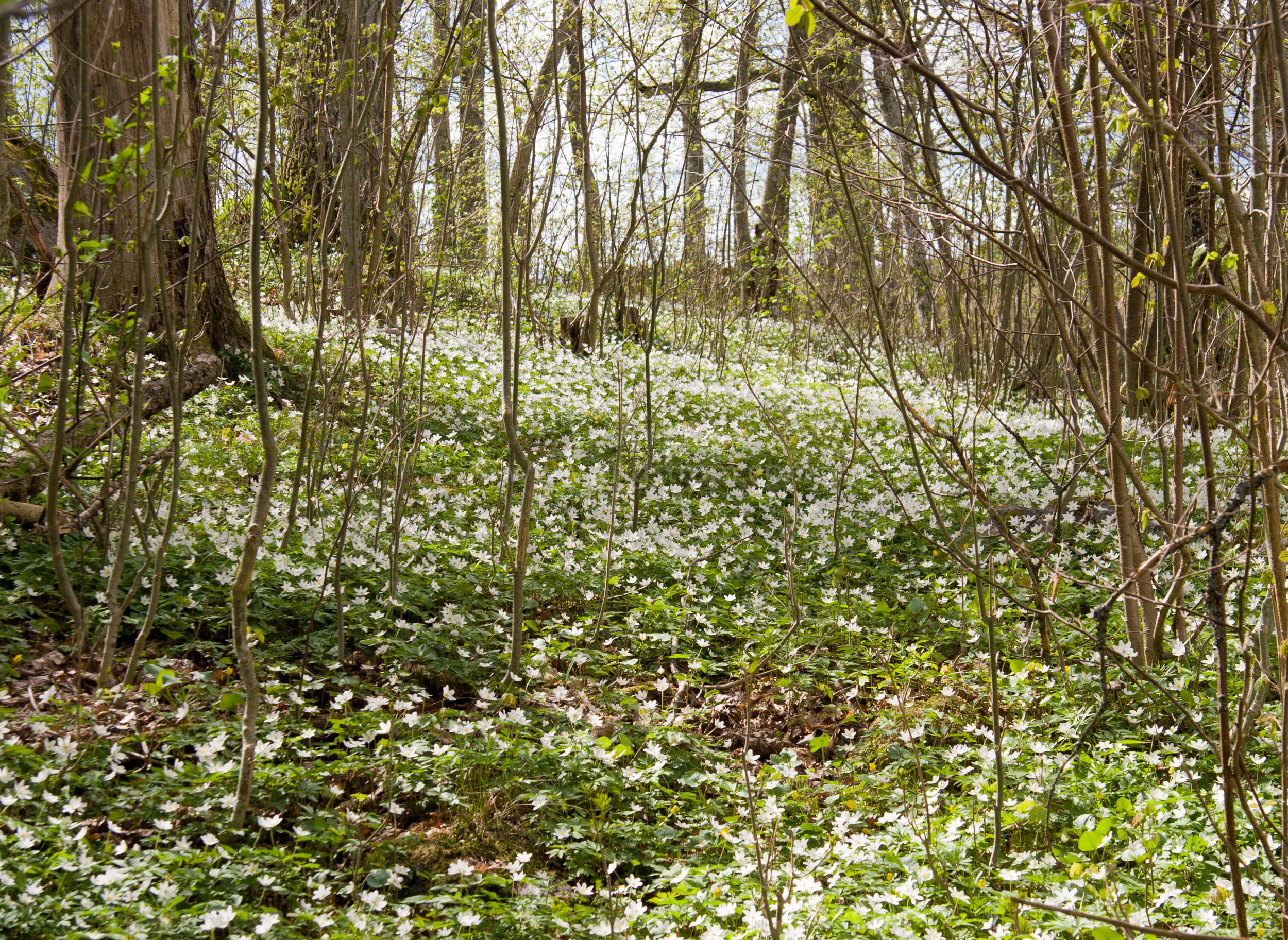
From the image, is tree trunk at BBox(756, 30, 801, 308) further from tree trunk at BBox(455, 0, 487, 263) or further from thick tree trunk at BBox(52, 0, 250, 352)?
thick tree trunk at BBox(52, 0, 250, 352)

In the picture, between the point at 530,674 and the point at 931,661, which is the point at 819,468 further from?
the point at 530,674

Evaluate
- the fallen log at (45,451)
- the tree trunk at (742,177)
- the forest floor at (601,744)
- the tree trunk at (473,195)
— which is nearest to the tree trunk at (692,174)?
the tree trunk at (742,177)

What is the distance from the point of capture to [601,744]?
2.90 metres

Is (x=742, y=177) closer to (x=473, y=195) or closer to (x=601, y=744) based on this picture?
(x=473, y=195)

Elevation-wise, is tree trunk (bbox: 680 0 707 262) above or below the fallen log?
above

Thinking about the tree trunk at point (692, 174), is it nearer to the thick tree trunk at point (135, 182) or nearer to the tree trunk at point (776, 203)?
the tree trunk at point (776, 203)

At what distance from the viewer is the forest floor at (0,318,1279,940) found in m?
2.18

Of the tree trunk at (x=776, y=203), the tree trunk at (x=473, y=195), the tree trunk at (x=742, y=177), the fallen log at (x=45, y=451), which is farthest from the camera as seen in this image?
the tree trunk at (x=776, y=203)

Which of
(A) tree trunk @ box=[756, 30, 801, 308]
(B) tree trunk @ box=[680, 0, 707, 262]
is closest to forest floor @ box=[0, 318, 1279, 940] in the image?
(B) tree trunk @ box=[680, 0, 707, 262]

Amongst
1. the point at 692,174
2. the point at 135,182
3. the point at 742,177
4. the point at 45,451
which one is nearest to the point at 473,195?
the point at 742,177

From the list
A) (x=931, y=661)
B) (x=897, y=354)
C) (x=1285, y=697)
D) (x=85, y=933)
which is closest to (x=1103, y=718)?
(x=931, y=661)

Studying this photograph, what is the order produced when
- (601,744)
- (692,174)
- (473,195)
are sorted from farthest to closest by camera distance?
(473,195)
(692,174)
(601,744)

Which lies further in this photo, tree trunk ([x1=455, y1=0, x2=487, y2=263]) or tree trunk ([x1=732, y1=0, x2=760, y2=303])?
tree trunk ([x1=455, y1=0, x2=487, y2=263])

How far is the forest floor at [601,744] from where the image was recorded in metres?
2.18
